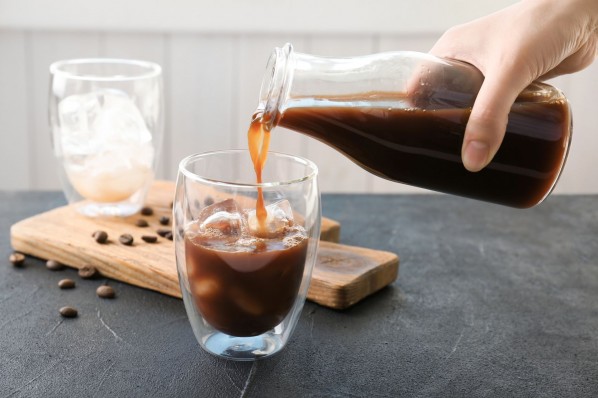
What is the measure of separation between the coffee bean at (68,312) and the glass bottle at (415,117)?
0.42 meters

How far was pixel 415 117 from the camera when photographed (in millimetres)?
1135

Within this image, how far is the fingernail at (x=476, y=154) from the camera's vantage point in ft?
3.56

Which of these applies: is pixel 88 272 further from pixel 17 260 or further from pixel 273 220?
pixel 273 220

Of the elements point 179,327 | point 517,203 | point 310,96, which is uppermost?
point 310,96

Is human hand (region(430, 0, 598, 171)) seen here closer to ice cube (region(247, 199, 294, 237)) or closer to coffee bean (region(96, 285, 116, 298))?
ice cube (region(247, 199, 294, 237))

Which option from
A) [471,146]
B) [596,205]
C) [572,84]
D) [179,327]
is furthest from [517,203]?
[572,84]

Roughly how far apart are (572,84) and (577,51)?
4.62 ft

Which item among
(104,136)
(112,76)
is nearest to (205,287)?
(104,136)

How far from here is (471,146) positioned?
1088mm

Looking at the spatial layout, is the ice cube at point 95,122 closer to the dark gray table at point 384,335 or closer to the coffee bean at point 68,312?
the dark gray table at point 384,335

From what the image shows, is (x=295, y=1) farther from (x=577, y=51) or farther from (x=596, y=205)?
(x=577, y=51)

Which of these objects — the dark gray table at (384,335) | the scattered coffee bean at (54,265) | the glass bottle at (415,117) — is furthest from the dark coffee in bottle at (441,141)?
the scattered coffee bean at (54,265)

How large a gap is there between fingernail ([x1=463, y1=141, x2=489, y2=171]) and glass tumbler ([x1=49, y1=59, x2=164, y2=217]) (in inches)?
32.0

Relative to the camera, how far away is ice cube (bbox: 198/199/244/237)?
1.13 metres
